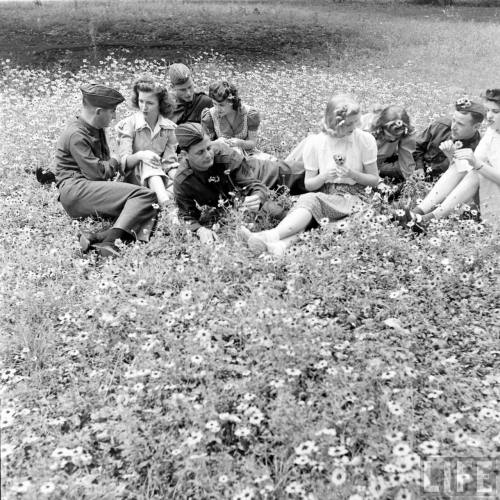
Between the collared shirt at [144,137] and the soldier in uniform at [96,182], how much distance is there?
65 centimetres

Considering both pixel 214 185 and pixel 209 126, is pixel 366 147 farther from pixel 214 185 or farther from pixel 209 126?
pixel 209 126

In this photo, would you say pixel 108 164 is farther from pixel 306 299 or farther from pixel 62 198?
pixel 306 299

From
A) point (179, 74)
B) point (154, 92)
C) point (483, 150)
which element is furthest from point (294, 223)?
point (179, 74)

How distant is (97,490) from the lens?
2.73 metres

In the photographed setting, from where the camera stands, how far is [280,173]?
19.2 feet

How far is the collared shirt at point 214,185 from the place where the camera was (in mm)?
5137

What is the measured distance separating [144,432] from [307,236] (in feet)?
6.86

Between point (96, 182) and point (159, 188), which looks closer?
point (96, 182)

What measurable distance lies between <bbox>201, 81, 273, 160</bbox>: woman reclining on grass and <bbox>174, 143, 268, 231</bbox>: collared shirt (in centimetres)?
87

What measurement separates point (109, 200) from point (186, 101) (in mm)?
2313

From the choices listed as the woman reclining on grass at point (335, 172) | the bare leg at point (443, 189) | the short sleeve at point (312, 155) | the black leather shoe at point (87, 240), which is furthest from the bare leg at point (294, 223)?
the black leather shoe at point (87, 240)

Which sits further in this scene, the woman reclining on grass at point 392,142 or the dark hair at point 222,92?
the dark hair at point 222,92

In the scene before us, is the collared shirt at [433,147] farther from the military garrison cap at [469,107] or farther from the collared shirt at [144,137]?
the collared shirt at [144,137]

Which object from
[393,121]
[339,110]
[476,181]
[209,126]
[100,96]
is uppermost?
[339,110]
